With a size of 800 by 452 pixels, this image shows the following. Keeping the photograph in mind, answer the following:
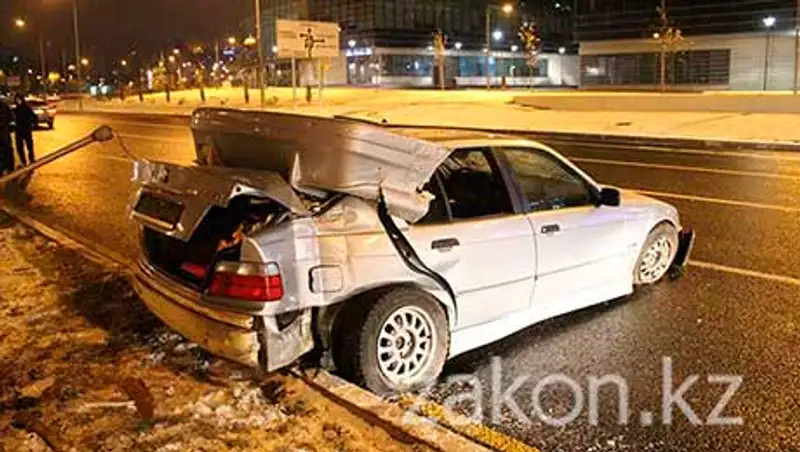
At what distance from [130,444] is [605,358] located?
2.99 metres

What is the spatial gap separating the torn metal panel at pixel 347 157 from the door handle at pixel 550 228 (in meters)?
1.03

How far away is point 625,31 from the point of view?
2581 inches

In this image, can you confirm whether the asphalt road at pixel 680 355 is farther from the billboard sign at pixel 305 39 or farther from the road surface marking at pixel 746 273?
the billboard sign at pixel 305 39

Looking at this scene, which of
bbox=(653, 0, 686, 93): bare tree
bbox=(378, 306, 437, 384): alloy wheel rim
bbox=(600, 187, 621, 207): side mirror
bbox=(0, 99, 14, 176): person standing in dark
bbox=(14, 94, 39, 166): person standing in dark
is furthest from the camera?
bbox=(653, 0, 686, 93): bare tree

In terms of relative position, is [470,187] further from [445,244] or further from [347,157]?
[347,157]

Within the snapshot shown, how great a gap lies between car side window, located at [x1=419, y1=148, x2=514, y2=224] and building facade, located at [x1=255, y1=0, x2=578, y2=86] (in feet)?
236

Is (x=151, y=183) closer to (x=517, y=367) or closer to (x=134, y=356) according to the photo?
(x=134, y=356)

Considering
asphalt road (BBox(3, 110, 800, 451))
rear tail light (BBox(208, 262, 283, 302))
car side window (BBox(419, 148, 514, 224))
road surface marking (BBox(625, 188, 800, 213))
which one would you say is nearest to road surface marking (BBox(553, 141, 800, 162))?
road surface marking (BBox(625, 188, 800, 213))

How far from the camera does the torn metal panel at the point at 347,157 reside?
470 cm

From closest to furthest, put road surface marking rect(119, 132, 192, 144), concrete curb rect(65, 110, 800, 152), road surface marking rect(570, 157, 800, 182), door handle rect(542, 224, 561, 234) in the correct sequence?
1. door handle rect(542, 224, 561, 234)
2. road surface marking rect(570, 157, 800, 182)
3. concrete curb rect(65, 110, 800, 152)
4. road surface marking rect(119, 132, 192, 144)

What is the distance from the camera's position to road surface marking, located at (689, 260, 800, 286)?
23.5 ft

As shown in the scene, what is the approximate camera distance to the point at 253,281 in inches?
178

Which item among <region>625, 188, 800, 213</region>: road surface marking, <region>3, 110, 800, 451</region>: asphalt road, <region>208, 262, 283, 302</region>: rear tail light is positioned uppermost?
<region>208, 262, 283, 302</region>: rear tail light

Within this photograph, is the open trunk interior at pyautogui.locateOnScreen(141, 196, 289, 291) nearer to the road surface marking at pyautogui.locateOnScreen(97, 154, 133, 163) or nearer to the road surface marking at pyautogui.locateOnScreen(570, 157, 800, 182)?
the road surface marking at pyautogui.locateOnScreen(570, 157, 800, 182)
